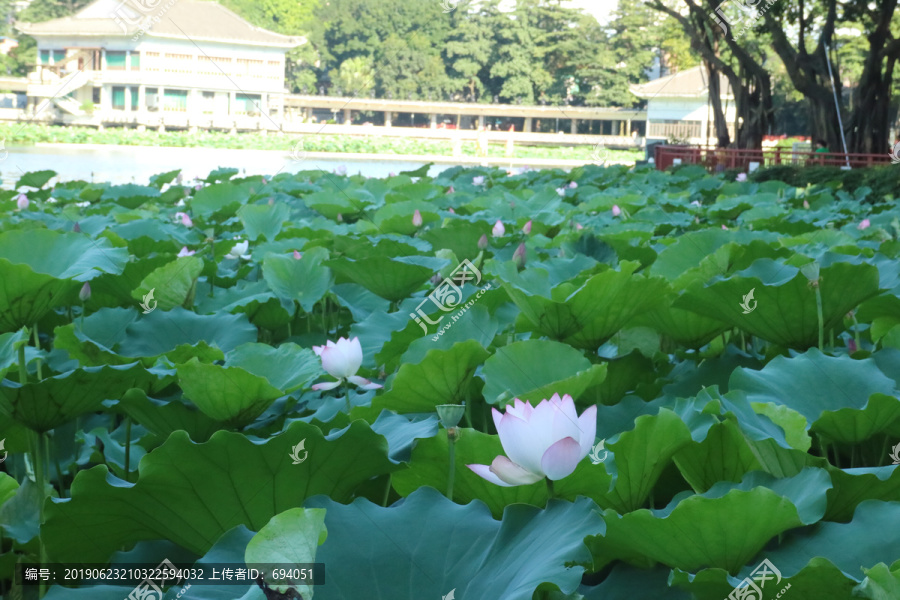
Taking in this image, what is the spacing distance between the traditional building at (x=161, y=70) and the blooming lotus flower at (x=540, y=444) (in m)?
22.4

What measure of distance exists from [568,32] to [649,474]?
995 inches

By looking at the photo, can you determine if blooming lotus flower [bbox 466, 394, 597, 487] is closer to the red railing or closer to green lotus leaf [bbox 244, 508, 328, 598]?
green lotus leaf [bbox 244, 508, 328, 598]

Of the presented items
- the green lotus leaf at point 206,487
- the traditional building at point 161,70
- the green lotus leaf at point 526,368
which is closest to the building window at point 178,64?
the traditional building at point 161,70

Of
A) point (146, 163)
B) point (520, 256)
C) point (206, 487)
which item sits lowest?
point (206, 487)

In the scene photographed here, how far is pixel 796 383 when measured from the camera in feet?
3.40

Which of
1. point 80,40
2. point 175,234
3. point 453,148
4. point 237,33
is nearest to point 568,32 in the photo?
point 453,148

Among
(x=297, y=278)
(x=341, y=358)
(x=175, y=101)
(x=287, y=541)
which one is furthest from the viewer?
(x=175, y=101)

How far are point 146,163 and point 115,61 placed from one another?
575 inches

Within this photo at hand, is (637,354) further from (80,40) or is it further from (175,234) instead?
(80,40)

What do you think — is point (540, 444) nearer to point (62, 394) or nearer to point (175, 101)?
point (62, 394)

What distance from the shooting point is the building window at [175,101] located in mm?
27750

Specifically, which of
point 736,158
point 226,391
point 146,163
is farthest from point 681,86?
point 226,391

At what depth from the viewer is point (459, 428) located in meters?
0.84

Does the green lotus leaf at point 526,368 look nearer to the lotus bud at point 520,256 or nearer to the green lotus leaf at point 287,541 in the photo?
the green lotus leaf at point 287,541
